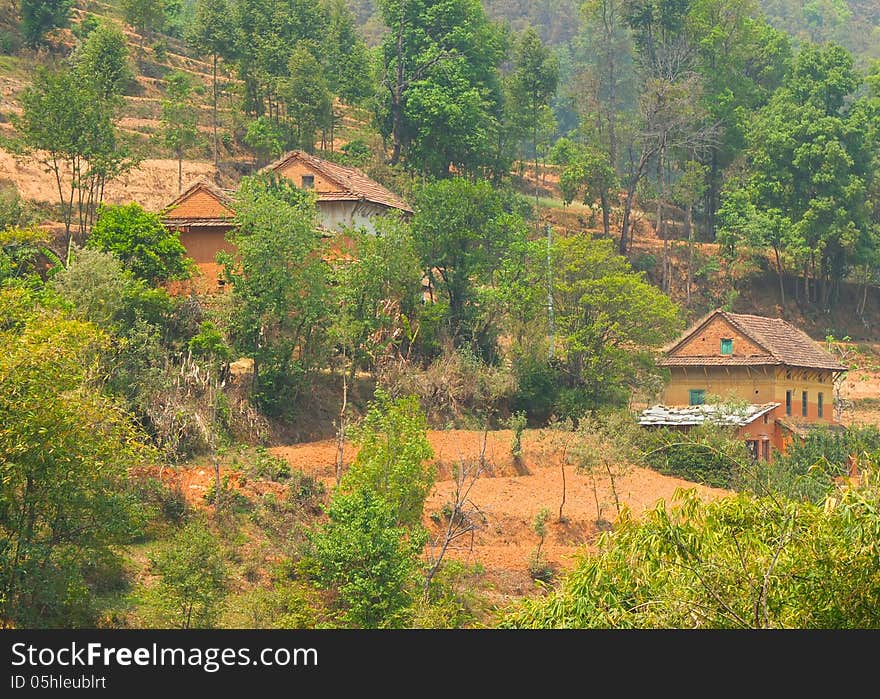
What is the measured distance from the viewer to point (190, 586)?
2292 centimetres

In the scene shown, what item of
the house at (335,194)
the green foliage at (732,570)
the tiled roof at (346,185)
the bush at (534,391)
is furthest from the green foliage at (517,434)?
the green foliage at (732,570)

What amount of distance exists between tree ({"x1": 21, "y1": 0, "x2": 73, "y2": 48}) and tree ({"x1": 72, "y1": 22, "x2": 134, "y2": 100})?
630 cm

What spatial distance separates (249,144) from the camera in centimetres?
5653

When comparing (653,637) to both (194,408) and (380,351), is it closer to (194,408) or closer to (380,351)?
(194,408)

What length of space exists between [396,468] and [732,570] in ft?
46.3

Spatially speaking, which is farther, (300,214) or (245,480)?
(300,214)

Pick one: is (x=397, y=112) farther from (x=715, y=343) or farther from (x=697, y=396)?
(x=697, y=396)

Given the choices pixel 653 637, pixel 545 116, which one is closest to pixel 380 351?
pixel 653 637

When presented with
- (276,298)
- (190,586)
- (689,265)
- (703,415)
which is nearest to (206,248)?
(276,298)

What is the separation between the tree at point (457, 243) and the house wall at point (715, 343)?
25.7 ft

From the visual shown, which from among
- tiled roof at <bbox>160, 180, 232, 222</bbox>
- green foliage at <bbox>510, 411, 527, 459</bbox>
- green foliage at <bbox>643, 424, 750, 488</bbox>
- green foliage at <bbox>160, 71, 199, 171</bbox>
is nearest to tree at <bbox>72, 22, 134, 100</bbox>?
green foliage at <bbox>160, 71, 199, 171</bbox>

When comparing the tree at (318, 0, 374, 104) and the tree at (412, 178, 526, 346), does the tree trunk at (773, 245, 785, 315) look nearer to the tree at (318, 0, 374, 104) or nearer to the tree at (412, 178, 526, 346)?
the tree at (412, 178, 526, 346)

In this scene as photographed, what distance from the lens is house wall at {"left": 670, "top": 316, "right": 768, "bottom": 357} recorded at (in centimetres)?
4384

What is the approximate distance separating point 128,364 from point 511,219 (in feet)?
56.1
